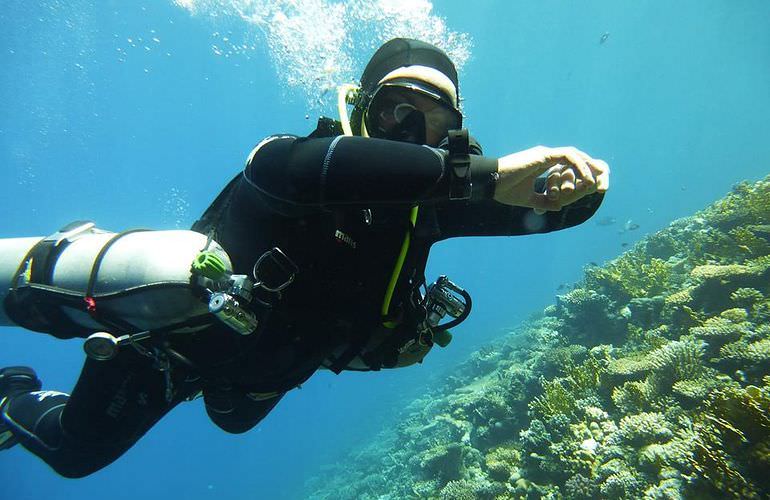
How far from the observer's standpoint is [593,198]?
182 cm

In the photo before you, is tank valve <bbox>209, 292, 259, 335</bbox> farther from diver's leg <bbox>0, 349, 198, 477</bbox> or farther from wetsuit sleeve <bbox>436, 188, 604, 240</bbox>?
wetsuit sleeve <bbox>436, 188, 604, 240</bbox>

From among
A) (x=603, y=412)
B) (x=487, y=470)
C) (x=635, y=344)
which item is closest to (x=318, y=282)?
(x=603, y=412)

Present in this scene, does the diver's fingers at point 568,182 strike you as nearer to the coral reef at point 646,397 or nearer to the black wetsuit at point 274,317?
the black wetsuit at point 274,317

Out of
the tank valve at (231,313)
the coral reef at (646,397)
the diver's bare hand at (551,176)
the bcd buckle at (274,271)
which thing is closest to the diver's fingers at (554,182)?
the diver's bare hand at (551,176)

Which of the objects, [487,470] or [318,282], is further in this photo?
[487,470]

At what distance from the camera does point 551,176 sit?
145cm

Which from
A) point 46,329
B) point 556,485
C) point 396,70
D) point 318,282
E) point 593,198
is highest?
point 396,70

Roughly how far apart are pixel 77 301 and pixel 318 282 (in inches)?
55.1

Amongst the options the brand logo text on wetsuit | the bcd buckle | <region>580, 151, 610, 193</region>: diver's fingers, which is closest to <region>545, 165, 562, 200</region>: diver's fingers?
<region>580, 151, 610, 193</region>: diver's fingers

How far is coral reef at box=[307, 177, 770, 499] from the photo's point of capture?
3.83 m

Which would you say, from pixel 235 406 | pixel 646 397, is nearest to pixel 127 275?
pixel 235 406

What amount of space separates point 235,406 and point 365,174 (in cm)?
253

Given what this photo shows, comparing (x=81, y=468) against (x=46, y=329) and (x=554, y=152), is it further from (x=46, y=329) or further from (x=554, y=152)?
(x=554, y=152)

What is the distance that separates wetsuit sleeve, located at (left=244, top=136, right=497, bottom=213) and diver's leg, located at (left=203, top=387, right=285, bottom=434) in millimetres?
1796
